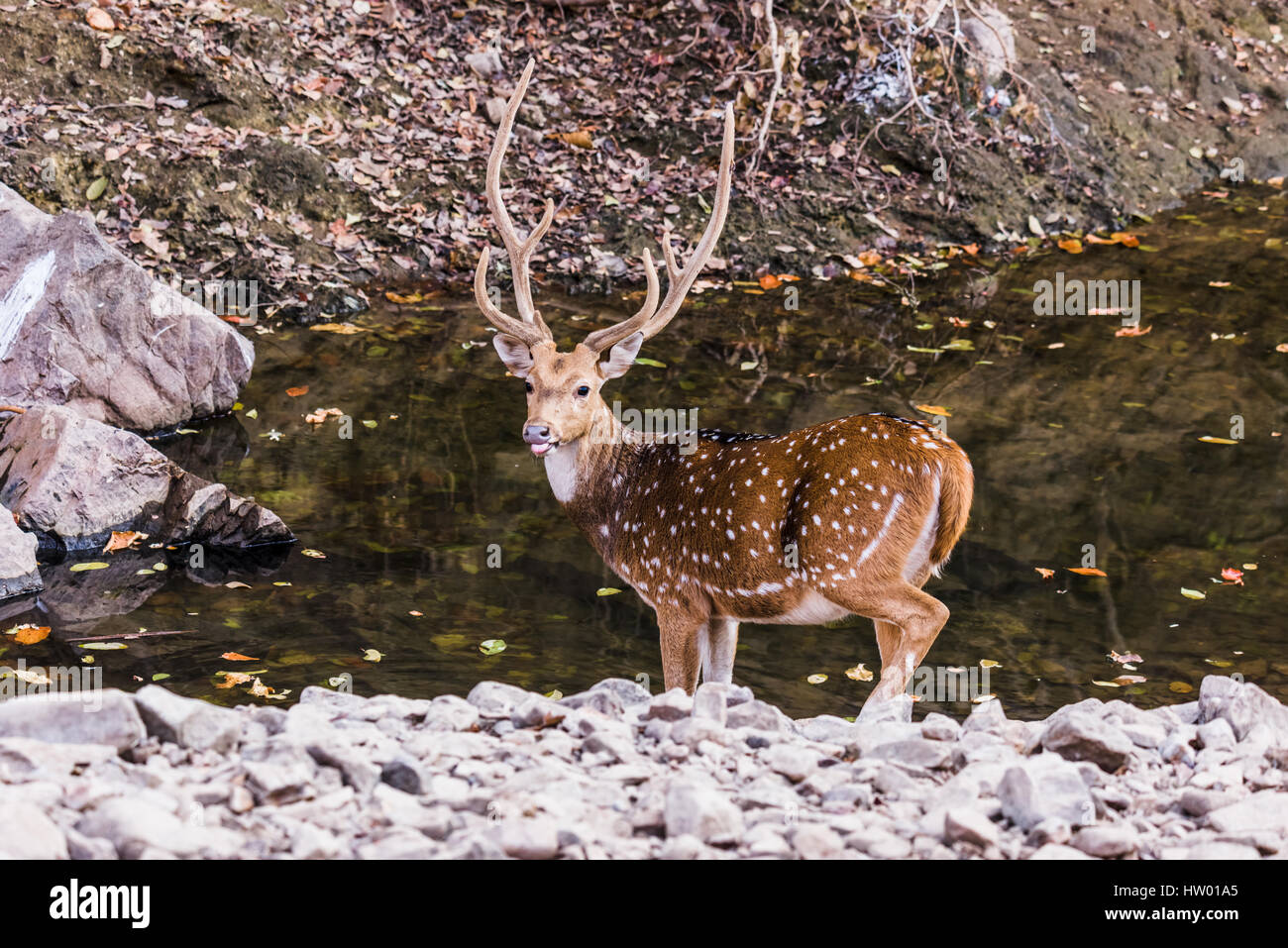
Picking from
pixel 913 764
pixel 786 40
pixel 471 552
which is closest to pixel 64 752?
pixel 913 764

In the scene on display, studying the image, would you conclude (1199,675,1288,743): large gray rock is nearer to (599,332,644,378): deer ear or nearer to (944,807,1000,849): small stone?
(944,807,1000,849): small stone

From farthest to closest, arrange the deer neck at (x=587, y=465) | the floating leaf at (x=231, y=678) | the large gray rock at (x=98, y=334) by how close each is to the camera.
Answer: the large gray rock at (x=98, y=334), the deer neck at (x=587, y=465), the floating leaf at (x=231, y=678)

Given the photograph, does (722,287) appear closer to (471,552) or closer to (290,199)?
(290,199)

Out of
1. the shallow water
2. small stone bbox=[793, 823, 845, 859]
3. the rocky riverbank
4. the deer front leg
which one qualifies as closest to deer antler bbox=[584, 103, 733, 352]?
the deer front leg

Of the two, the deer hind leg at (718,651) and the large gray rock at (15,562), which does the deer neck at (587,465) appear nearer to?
the deer hind leg at (718,651)

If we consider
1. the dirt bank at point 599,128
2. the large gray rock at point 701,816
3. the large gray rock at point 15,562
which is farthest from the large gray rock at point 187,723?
the dirt bank at point 599,128

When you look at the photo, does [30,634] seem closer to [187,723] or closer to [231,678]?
[231,678]

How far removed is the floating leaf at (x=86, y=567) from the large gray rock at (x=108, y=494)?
0.20 m

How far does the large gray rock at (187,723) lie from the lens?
154 inches

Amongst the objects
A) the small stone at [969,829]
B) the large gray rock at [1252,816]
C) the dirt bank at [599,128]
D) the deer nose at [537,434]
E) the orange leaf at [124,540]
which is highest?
the dirt bank at [599,128]

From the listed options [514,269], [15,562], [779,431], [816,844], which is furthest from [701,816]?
[779,431]

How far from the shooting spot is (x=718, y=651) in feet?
19.1

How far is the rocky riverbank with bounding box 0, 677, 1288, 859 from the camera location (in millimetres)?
3389

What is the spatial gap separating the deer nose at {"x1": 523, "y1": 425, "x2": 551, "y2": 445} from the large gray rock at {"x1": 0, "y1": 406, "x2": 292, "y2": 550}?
6.85ft
